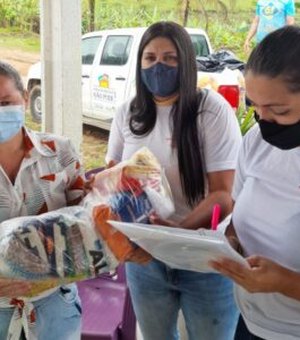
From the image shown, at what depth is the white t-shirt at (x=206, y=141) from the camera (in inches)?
63.2

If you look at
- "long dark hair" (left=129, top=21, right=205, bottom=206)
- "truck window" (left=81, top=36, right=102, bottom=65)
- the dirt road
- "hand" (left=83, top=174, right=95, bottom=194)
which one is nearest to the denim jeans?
"long dark hair" (left=129, top=21, right=205, bottom=206)

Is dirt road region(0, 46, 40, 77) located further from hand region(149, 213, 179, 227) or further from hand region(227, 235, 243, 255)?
hand region(227, 235, 243, 255)

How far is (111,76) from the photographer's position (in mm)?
5547

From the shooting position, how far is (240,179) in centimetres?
134

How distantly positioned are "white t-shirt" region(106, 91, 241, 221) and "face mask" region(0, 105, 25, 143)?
470 mm

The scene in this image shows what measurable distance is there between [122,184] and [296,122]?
1.71 feet

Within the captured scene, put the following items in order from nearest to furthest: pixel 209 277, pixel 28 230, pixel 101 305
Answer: pixel 28 230
pixel 209 277
pixel 101 305

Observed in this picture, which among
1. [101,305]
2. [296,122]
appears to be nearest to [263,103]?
[296,122]

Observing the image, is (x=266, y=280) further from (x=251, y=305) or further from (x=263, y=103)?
(x=263, y=103)

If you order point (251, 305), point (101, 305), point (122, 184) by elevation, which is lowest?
point (101, 305)

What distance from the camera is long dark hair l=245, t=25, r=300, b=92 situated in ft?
3.61

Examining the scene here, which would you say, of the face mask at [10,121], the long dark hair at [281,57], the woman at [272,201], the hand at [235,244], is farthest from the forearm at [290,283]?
the face mask at [10,121]

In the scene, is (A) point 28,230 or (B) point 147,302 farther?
(B) point 147,302

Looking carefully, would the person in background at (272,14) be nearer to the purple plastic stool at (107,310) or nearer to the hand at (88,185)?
the purple plastic stool at (107,310)
